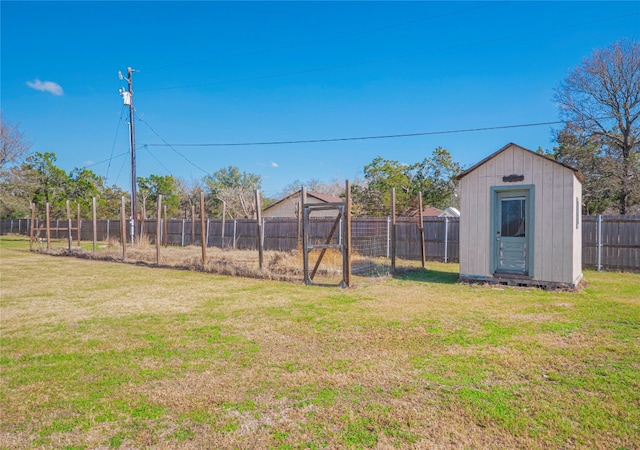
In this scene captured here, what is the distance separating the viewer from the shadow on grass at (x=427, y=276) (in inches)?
355

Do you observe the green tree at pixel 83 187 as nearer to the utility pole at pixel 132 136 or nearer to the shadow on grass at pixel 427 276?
the utility pole at pixel 132 136

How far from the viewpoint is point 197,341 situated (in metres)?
4.37

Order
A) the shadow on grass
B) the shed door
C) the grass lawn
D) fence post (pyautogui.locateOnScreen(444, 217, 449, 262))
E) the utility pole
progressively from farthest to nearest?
the utility pole → fence post (pyautogui.locateOnScreen(444, 217, 449, 262)) → the shadow on grass → the shed door → the grass lawn

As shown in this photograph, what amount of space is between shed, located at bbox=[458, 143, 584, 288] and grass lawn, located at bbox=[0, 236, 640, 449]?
1.27 meters

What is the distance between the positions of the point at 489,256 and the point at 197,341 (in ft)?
21.3

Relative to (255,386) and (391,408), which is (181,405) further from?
(391,408)

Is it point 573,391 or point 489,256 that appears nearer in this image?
point 573,391

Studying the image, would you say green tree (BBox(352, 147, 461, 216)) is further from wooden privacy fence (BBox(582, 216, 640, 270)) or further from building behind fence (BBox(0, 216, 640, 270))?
wooden privacy fence (BBox(582, 216, 640, 270))

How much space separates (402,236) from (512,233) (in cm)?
607

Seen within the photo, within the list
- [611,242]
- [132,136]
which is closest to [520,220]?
[611,242]

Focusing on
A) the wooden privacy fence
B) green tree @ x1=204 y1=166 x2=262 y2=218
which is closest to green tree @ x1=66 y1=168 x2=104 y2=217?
green tree @ x1=204 y1=166 x2=262 y2=218

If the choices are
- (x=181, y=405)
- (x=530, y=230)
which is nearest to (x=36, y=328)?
(x=181, y=405)

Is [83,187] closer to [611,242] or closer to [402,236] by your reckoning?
[402,236]

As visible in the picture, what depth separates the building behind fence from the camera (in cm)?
1037
